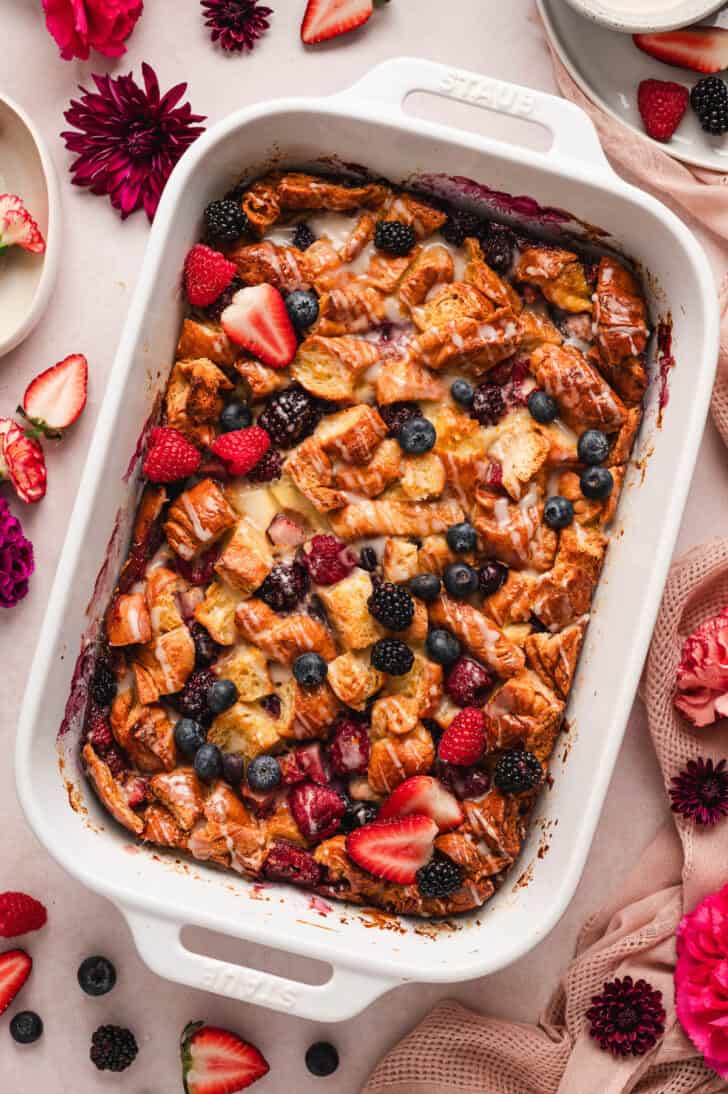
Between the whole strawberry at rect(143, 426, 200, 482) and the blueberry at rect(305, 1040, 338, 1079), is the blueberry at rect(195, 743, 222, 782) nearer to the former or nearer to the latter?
the whole strawberry at rect(143, 426, 200, 482)

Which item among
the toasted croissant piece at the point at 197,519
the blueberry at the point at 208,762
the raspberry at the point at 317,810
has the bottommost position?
the raspberry at the point at 317,810

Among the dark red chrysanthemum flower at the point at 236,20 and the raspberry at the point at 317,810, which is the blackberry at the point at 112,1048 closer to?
the raspberry at the point at 317,810

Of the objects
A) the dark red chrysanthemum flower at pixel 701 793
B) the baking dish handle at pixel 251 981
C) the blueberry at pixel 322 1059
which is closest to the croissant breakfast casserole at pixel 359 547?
the baking dish handle at pixel 251 981

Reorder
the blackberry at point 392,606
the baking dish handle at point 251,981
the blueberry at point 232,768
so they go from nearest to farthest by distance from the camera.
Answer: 1. the baking dish handle at point 251,981
2. the blackberry at point 392,606
3. the blueberry at point 232,768

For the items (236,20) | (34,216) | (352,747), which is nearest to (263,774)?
(352,747)

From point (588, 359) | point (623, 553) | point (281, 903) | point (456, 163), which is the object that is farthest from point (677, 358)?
point (281, 903)

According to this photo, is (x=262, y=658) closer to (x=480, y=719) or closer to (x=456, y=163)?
(x=480, y=719)

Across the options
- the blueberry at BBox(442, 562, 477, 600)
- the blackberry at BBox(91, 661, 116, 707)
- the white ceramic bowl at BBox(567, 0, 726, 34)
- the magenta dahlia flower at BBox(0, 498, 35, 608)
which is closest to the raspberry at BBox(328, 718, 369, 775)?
the blueberry at BBox(442, 562, 477, 600)
